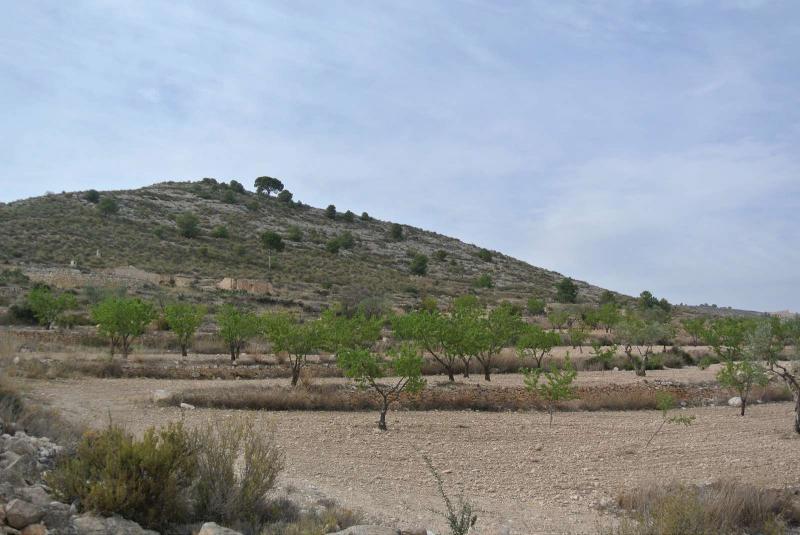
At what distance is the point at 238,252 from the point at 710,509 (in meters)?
65.0

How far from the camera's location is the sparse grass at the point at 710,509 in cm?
702

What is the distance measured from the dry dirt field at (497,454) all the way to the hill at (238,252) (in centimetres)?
3350

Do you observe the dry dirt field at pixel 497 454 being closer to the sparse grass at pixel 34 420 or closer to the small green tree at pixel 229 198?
the sparse grass at pixel 34 420

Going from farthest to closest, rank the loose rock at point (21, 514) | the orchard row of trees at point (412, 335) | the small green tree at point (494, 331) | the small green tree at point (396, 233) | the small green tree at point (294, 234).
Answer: the small green tree at point (396, 233), the small green tree at point (294, 234), the small green tree at point (494, 331), the orchard row of trees at point (412, 335), the loose rock at point (21, 514)

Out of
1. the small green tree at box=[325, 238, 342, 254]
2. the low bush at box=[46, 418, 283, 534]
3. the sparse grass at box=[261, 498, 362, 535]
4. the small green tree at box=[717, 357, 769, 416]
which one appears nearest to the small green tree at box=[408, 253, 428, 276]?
the small green tree at box=[325, 238, 342, 254]

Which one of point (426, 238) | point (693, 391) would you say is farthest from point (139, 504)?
point (426, 238)

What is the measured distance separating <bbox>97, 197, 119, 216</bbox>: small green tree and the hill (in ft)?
0.78

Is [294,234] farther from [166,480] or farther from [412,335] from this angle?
[166,480]

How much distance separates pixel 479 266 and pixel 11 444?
8944 centimetres

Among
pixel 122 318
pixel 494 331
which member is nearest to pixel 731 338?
pixel 494 331

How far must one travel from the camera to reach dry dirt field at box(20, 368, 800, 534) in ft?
33.5

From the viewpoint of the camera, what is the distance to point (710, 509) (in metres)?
8.64

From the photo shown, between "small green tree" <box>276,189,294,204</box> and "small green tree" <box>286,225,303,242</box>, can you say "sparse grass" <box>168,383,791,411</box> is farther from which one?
"small green tree" <box>276,189,294,204</box>

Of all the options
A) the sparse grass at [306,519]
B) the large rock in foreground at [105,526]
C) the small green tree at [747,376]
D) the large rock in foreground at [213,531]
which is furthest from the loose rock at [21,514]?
the small green tree at [747,376]
